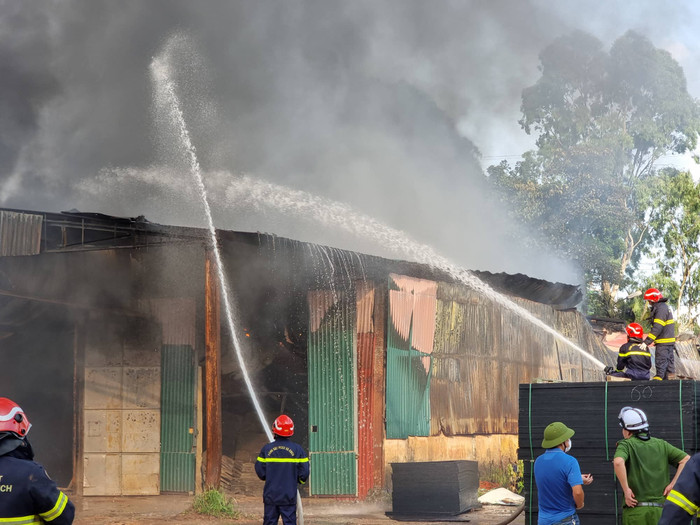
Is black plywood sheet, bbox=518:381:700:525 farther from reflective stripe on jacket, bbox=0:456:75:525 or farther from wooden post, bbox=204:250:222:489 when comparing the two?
wooden post, bbox=204:250:222:489

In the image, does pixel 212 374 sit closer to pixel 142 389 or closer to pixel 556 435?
pixel 142 389

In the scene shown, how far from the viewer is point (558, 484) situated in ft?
21.0

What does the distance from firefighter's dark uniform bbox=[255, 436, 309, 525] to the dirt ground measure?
4.04 m

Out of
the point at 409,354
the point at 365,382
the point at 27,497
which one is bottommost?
the point at 365,382

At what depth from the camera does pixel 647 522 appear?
651cm

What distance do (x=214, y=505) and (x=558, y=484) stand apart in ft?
23.9

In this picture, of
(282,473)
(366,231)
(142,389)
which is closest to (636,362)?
(282,473)

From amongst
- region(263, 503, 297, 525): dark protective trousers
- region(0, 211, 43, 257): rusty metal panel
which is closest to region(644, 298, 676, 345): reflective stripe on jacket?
region(263, 503, 297, 525): dark protective trousers

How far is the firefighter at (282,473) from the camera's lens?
8.34 metres

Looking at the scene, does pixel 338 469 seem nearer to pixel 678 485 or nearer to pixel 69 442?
pixel 69 442

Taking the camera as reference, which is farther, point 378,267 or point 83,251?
point 378,267

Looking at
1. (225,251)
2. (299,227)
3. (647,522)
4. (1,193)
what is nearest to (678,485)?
(647,522)

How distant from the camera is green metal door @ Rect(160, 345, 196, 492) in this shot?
14.7 metres

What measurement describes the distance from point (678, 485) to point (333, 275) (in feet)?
36.4
